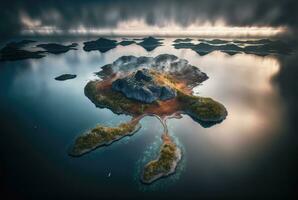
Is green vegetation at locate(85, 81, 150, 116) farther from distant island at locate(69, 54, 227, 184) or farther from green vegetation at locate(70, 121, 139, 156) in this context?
green vegetation at locate(70, 121, 139, 156)

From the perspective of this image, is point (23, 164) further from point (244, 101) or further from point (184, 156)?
point (244, 101)

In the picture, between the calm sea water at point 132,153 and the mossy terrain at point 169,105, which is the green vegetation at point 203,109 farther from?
the calm sea water at point 132,153

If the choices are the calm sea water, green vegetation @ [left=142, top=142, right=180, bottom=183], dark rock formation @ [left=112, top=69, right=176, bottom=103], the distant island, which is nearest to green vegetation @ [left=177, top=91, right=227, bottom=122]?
the distant island

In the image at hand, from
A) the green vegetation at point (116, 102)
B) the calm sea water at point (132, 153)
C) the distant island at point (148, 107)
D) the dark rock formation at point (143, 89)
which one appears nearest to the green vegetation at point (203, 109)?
the distant island at point (148, 107)

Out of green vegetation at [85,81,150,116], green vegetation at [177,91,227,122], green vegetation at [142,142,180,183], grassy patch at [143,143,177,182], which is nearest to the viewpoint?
green vegetation at [142,142,180,183]

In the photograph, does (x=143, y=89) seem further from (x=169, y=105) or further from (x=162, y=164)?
(x=162, y=164)

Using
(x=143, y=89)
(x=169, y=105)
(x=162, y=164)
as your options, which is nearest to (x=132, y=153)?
(x=162, y=164)
